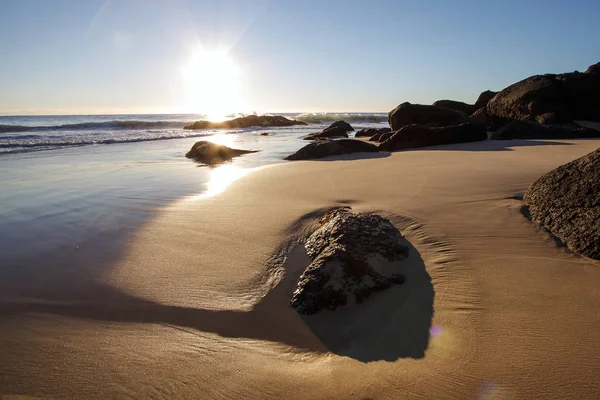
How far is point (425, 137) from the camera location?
10.5m

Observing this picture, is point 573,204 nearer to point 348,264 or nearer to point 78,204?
point 348,264

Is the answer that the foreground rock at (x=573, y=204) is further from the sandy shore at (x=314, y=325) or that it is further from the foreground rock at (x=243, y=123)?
the foreground rock at (x=243, y=123)

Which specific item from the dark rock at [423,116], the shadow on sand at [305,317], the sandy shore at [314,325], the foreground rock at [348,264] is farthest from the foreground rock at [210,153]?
the dark rock at [423,116]

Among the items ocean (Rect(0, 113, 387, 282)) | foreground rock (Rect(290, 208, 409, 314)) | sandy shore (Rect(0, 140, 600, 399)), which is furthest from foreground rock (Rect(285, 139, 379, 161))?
foreground rock (Rect(290, 208, 409, 314))

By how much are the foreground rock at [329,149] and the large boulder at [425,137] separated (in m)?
0.82

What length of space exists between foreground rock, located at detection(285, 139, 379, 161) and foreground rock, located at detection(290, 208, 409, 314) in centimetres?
623

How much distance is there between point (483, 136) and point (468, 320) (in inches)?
417

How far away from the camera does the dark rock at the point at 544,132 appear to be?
32.8 feet

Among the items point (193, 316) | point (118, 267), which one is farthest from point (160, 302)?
point (118, 267)

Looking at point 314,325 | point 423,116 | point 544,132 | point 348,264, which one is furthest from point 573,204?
point 423,116

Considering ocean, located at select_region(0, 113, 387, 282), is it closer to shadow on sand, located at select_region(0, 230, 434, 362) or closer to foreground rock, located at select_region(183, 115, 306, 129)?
shadow on sand, located at select_region(0, 230, 434, 362)

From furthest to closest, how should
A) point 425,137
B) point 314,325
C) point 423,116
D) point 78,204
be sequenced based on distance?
point 423,116
point 425,137
point 78,204
point 314,325

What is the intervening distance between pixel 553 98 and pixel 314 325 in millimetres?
15671

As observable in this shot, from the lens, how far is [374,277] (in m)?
2.35
